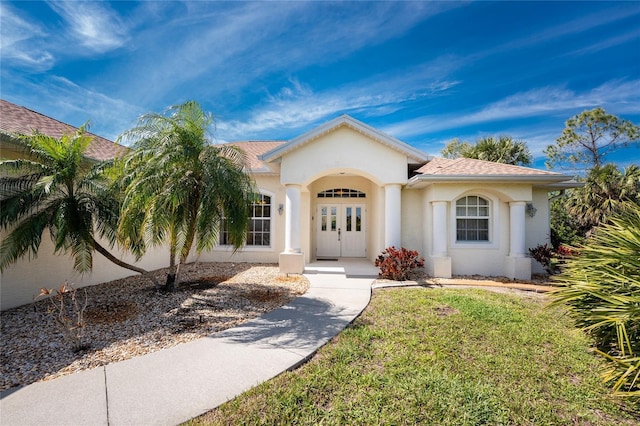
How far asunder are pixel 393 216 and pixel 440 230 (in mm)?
1886

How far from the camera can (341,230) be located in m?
14.7

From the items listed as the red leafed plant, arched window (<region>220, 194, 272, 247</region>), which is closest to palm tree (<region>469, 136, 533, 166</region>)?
the red leafed plant

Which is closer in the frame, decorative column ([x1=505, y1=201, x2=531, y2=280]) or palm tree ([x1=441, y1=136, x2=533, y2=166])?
decorative column ([x1=505, y1=201, x2=531, y2=280])

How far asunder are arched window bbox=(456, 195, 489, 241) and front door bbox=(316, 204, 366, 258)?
4.91 meters

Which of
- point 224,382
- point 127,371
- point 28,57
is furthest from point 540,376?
point 28,57

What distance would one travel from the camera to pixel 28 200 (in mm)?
6297

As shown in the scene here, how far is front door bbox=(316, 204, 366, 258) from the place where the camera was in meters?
14.7

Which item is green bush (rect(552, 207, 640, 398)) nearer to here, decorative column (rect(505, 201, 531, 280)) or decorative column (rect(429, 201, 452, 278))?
decorative column (rect(429, 201, 452, 278))

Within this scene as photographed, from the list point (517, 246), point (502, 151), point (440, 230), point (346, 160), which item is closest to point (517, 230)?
point (517, 246)

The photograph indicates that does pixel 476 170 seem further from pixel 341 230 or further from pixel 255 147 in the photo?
pixel 255 147

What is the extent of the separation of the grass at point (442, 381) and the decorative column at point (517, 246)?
4.93 m

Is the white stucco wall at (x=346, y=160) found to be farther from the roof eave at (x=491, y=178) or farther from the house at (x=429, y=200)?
the roof eave at (x=491, y=178)

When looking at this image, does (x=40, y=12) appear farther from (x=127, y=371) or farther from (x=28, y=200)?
(x=127, y=371)

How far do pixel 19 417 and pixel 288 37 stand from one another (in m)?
11.1
